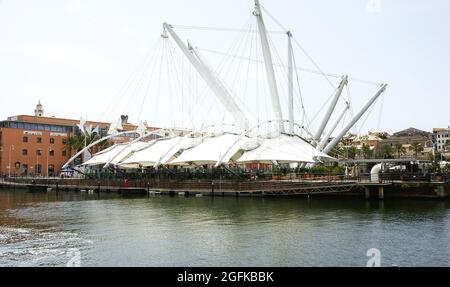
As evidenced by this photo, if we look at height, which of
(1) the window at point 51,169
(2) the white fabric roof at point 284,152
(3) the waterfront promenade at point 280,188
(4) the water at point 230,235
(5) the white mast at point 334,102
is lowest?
(4) the water at point 230,235

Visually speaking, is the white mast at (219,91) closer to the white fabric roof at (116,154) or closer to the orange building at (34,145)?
the white fabric roof at (116,154)

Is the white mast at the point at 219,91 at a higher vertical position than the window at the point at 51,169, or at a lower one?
higher

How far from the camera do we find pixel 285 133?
59.5 m

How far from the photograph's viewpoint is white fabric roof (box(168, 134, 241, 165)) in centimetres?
5706

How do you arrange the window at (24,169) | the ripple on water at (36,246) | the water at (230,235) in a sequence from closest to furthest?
the ripple on water at (36,246), the water at (230,235), the window at (24,169)

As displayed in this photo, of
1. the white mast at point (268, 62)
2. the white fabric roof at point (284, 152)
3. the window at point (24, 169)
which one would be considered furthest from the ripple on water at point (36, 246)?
the window at point (24, 169)

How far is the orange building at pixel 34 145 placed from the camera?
284ft

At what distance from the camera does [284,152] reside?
54.2 meters

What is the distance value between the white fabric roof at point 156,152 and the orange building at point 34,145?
27361 mm

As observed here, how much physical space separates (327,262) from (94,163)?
61791mm

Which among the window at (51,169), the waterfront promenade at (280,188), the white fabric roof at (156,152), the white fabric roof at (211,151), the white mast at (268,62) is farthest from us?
the window at (51,169)

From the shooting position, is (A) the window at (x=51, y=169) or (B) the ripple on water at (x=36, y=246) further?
(A) the window at (x=51, y=169)
